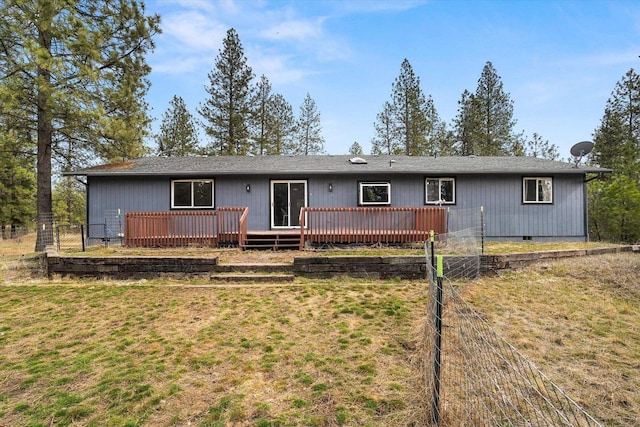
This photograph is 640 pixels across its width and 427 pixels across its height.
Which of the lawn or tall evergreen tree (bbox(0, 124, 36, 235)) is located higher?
tall evergreen tree (bbox(0, 124, 36, 235))

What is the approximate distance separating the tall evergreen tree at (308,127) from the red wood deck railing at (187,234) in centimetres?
1799

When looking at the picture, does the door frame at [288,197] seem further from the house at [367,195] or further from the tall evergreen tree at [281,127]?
the tall evergreen tree at [281,127]

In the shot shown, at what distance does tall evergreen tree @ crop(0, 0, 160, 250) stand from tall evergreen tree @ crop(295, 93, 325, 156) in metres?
14.6

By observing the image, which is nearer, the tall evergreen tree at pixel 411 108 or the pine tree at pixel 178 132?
the tall evergreen tree at pixel 411 108

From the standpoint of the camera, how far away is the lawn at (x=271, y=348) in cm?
239

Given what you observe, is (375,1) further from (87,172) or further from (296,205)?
(87,172)

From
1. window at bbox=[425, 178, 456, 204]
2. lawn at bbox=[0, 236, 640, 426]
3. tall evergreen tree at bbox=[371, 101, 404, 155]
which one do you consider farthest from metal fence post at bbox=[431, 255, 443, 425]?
tall evergreen tree at bbox=[371, 101, 404, 155]

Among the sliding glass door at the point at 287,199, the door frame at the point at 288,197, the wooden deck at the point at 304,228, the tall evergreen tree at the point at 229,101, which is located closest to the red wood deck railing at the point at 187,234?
the wooden deck at the point at 304,228

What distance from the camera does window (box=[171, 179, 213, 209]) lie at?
36.6 ft

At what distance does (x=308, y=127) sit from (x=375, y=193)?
1737 centimetres

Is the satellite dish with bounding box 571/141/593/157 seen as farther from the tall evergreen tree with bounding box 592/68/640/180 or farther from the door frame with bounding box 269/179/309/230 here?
the tall evergreen tree with bounding box 592/68/640/180

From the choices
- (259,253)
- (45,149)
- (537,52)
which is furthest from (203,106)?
(537,52)

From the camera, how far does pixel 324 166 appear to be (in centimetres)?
1138

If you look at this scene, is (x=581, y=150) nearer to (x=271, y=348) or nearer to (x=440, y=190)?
(x=440, y=190)
